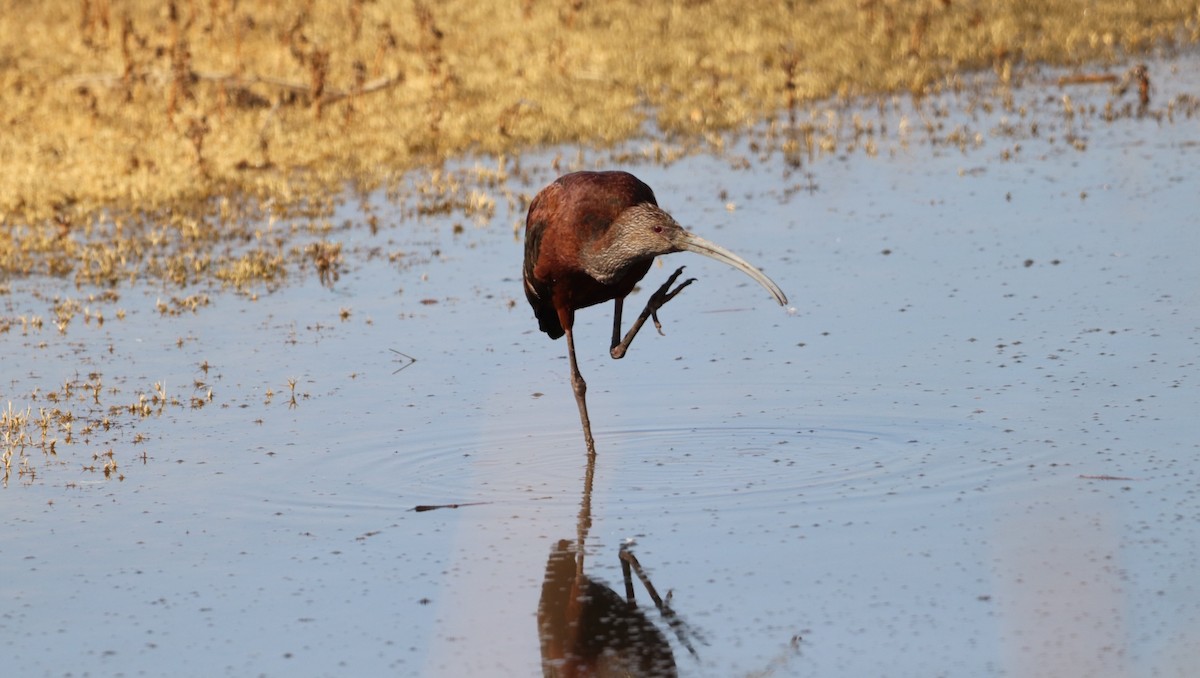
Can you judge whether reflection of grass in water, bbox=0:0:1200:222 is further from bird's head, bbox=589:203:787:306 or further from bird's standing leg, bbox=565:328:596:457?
bird's head, bbox=589:203:787:306

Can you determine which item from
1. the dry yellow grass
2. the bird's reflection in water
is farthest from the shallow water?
the dry yellow grass

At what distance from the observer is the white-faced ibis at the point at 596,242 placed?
6832mm

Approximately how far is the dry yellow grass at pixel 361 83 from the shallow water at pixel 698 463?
2.08 meters

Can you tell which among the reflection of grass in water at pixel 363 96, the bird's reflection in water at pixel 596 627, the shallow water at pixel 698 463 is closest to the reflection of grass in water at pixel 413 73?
the reflection of grass in water at pixel 363 96

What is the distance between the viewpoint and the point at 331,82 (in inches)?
698

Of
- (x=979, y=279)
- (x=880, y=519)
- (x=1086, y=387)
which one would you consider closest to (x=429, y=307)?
(x=979, y=279)

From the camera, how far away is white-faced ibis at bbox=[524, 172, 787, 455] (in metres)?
6.83

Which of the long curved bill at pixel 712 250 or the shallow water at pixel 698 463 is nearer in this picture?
the shallow water at pixel 698 463

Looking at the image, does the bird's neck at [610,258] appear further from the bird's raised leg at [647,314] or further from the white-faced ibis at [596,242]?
the bird's raised leg at [647,314]

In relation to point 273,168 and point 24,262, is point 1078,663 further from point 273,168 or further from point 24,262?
point 273,168

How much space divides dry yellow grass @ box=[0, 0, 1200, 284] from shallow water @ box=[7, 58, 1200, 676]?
2079 millimetres

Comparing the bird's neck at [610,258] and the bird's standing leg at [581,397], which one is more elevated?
the bird's neck at [610,258]

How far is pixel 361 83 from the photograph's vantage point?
1678 centimetres

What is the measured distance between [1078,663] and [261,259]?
7.70m
